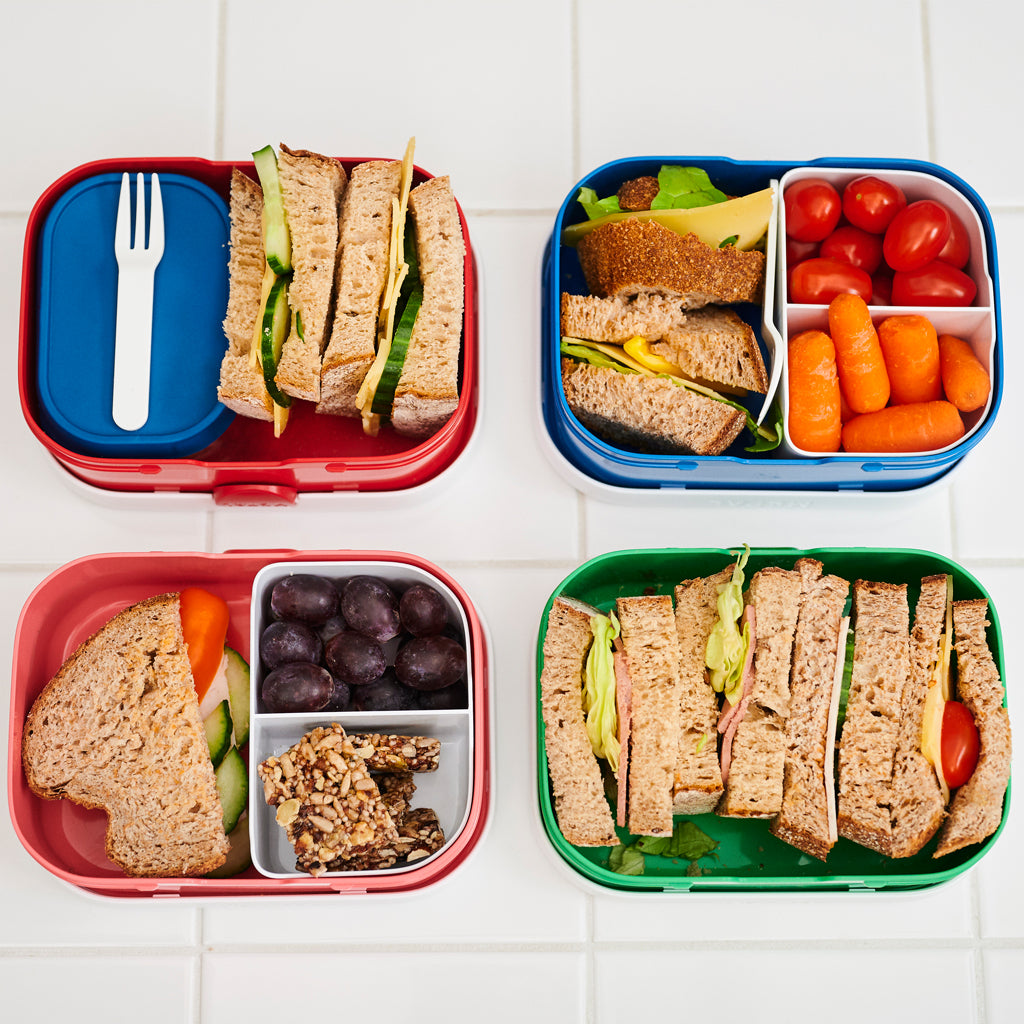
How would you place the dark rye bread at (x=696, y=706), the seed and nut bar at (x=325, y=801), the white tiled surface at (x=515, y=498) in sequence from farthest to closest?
the white tiled surface at (x=515, y=498) → the dark rye bread at (x=696, y=706) → the seed and nut bar at (x=325, y=801)

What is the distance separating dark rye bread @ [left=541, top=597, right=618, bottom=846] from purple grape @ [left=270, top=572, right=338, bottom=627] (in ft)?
1.13

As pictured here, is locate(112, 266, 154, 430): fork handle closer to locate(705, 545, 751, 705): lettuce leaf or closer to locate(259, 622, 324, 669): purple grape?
locate(259, 622, 324, 669): purple grape

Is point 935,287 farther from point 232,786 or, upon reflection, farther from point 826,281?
point 232,786

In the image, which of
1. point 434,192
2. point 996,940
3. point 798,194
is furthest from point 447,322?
point 996,940

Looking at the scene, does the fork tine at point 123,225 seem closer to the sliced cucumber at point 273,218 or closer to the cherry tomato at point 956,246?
the sliced cucumber at point 273,218

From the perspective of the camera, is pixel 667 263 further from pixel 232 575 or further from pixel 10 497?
pixel 10 497

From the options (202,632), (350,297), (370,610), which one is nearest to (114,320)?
(350,297)

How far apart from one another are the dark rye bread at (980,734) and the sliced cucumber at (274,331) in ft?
3.69

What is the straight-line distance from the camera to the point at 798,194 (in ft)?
5.20

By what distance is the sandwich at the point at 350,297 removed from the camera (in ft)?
4.78

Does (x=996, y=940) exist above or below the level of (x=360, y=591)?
below

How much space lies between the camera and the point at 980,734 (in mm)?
1480

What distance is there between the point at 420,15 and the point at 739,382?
92 centimetres

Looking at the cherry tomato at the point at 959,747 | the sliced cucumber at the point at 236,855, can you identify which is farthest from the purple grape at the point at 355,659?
the cherry tomato at the point at 959,747
